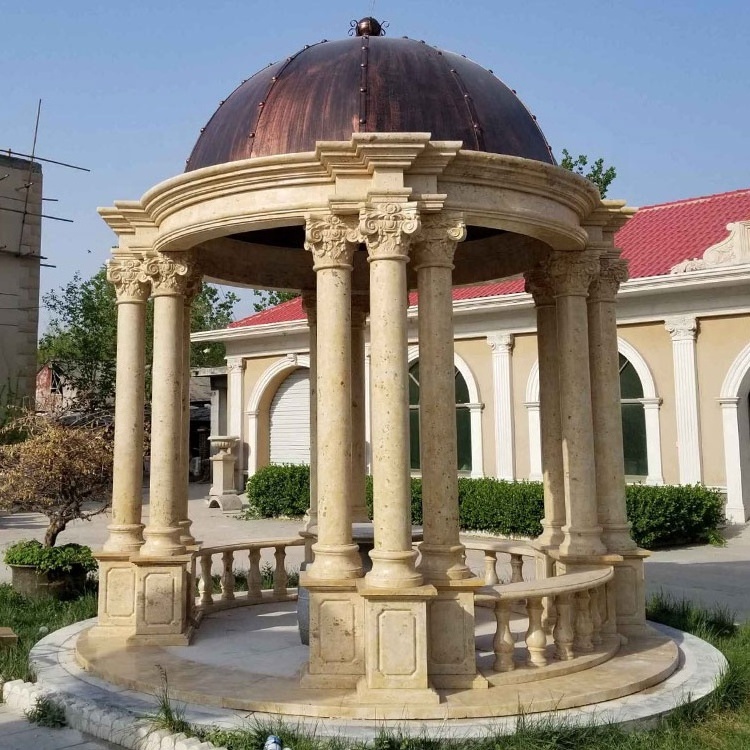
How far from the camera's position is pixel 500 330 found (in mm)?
21188

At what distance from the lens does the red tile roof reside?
20938 millimetres

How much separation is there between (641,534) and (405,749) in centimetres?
1278

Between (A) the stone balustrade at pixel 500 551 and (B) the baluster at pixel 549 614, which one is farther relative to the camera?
(A) the stone balustrade at pixel 500 551

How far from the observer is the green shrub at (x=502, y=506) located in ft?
59.1

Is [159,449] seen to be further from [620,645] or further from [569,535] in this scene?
[620,645]

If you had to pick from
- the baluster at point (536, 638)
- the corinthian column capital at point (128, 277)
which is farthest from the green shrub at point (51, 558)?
the baluster at point (536, 638)

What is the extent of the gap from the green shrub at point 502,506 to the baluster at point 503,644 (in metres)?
11.6

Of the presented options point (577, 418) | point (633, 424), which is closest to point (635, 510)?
point (633, 424)

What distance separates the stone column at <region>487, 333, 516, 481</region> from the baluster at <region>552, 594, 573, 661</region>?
14.2 meters

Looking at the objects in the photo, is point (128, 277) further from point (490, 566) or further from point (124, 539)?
point (490, 566)

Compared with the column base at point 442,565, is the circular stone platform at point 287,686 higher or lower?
lower

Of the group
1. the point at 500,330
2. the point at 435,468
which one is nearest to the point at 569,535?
the point at 435,468

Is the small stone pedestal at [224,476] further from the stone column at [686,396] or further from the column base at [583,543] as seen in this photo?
the column base at [583,543]

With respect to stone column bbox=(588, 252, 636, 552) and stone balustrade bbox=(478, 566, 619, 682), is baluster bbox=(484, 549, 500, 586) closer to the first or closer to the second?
stone column bbox=(588, 252, 636, 552)
